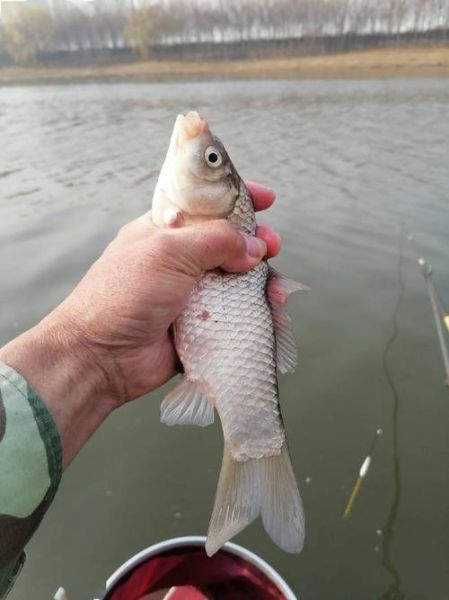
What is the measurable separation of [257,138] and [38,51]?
65298mm

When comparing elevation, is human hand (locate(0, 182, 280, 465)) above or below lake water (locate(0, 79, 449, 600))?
above

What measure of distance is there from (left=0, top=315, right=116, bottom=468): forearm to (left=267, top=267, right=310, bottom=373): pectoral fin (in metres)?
0.85

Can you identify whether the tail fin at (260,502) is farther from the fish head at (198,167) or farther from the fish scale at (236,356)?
the fish head at (198,167)

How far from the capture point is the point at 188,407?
2.14 metres

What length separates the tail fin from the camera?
1.94m

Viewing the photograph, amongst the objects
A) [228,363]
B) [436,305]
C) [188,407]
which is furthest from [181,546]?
[436,305]

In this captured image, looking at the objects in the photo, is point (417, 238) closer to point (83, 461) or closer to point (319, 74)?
point (83, 461)

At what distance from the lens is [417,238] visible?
740 centimetres

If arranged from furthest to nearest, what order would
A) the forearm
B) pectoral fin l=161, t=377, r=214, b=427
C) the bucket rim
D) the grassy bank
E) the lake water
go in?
1. the grassy bank
2. the lake water
3. the bucket rim
4. pectoral fin l=161, t=377, r=214, b=427
5. the forearm

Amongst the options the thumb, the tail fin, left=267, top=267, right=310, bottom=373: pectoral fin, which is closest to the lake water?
the tail fin

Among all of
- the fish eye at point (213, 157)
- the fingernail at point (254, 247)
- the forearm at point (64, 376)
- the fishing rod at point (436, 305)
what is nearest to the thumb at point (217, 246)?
the fingernail at point (254, 247)

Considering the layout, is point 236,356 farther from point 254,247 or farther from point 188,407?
point 254,247

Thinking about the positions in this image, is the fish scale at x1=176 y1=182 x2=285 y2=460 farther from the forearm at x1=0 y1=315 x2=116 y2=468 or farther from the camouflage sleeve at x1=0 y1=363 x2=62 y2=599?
the camouflage sleeve at x1=0 y1=363 x2=62 y2=599

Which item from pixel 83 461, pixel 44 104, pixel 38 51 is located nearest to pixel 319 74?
pixel 44 104
